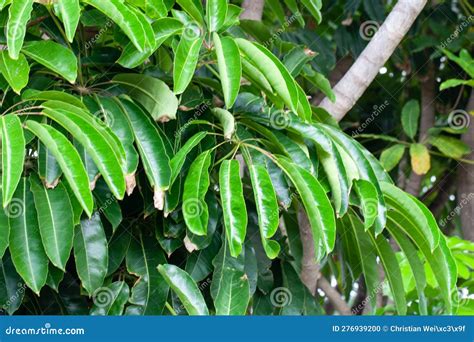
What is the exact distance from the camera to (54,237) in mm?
1382

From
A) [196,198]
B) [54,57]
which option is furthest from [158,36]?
[196,198]

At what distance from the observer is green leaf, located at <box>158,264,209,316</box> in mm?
1419

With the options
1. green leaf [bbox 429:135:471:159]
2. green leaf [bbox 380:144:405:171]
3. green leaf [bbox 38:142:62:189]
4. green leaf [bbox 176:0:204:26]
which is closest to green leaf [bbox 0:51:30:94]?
green leaf [bbox 38:142:62:189]

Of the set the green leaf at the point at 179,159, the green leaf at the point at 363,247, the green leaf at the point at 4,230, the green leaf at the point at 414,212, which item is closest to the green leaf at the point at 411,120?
the green leaf at the point at 363,247

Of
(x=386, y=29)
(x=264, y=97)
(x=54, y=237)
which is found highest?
(x=386, y=29)

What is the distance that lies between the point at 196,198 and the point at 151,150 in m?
0.14

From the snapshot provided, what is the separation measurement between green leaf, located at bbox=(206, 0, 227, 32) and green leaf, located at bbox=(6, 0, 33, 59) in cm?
36

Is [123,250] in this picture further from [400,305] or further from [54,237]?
[400,305]

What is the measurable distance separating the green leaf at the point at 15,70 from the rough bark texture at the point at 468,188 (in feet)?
5.51

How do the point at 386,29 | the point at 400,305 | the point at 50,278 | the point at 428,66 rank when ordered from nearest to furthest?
the point at 50,278, the point at 400,305, the point at 386,29, the point at 428,66

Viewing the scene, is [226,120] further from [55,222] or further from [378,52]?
[378,52]

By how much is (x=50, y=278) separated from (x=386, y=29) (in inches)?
40.2

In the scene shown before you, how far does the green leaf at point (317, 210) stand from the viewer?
141 cm

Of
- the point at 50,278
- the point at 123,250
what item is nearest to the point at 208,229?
the point at 123,250
